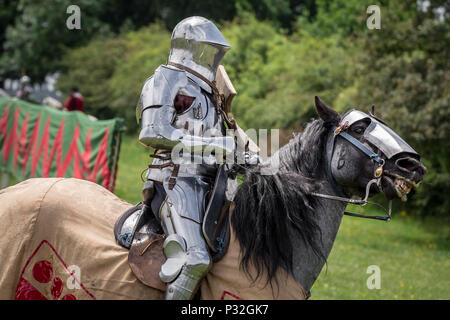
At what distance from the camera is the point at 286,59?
17391 millimetres

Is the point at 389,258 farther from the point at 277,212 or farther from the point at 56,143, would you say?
the point at 277,212

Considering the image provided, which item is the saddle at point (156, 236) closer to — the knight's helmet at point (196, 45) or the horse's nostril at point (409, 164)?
the knight's helmet at point (196, 45)

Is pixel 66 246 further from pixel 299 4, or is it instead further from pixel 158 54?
pixel 299 4

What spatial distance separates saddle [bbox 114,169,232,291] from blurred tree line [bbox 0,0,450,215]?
874mm

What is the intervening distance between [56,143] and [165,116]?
8.06 m

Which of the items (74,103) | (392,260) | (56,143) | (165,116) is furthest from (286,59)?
(165,116)

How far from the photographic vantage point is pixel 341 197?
365 cm

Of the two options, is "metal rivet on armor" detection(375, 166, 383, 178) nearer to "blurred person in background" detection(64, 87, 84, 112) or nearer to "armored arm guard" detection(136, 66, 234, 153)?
"armored arm guard" detection(136, 66, 234, 153)

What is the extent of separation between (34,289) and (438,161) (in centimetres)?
933

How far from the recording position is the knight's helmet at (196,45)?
146 inches

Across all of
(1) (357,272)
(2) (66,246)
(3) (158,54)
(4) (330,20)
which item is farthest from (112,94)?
(2) (66,246)

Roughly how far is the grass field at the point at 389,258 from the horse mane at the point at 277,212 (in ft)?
4.75

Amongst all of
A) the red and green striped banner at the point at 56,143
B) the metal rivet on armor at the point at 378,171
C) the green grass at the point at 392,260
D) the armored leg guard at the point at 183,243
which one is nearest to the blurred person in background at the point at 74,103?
the red and green striped banner at the point at 56,143

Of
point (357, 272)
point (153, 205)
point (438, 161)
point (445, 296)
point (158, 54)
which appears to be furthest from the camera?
point (158, 54)
